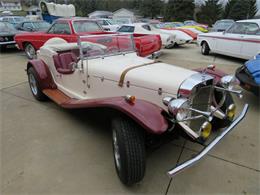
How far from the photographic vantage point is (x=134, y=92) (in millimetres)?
2475

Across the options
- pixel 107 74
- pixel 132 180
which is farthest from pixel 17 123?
pixel 132 180

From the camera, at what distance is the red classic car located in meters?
6.65

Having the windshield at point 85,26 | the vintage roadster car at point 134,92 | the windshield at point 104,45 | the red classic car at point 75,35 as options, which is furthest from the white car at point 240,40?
the windshield at point 104,45

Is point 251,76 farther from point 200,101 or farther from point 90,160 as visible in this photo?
point 90,160

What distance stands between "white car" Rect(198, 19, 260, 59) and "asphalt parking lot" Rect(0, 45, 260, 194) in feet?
15.0

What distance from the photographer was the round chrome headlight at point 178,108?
5.81 ft

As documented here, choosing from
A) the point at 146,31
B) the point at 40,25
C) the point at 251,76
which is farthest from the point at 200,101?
the point at 40,25

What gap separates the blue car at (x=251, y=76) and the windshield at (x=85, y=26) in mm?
5224

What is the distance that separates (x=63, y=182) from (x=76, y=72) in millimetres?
1751

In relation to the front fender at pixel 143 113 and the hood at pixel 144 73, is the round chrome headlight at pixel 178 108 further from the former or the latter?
the hood at pixel 144 73

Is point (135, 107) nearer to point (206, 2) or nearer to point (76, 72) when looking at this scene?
point (76, 72)

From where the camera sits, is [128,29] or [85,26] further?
[128,29]

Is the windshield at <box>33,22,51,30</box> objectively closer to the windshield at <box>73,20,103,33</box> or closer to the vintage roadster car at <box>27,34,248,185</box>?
the windshield at <box>73,20,103,33</box>

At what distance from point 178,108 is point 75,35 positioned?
5763 mm
